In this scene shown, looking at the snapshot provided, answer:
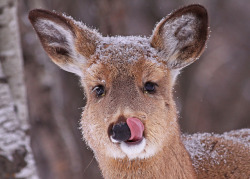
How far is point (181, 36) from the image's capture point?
548 cm

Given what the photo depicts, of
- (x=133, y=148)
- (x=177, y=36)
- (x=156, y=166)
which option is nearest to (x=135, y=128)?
(x=133, y=148)

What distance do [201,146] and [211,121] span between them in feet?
30.9

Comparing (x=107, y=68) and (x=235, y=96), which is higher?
(x=235, y=96)

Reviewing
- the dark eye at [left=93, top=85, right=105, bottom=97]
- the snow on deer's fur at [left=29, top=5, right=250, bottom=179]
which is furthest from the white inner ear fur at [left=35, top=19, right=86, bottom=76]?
the dark eye at [left=93, top=85, right=105, bottom=97]

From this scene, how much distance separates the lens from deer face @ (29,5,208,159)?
Answer: 4.73 meters

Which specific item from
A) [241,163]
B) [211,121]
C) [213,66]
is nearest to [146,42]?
[241,163]

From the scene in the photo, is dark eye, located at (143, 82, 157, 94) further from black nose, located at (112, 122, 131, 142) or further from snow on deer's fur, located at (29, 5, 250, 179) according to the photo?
black nose, located at (112, 122, 131, 142)

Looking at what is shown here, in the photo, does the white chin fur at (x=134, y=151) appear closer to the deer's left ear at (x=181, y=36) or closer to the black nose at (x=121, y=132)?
the black nose at (x=121, y=132)

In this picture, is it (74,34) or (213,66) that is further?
(213,66)

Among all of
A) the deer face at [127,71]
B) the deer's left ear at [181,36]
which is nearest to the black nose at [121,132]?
the deer face at [127,71]

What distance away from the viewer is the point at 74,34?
5496 mm

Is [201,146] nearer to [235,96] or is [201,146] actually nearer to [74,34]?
[74,34]

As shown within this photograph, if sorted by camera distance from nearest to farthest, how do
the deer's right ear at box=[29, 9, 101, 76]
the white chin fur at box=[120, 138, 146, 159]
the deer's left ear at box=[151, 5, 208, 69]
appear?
the white chin fur at box=[120, 138, 146, 159]
the deer's left ear at box=[151, 5, 208, 69]
the deer's right ear at box=[29, 9, 101, 76]

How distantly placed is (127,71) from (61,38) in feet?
3.19
